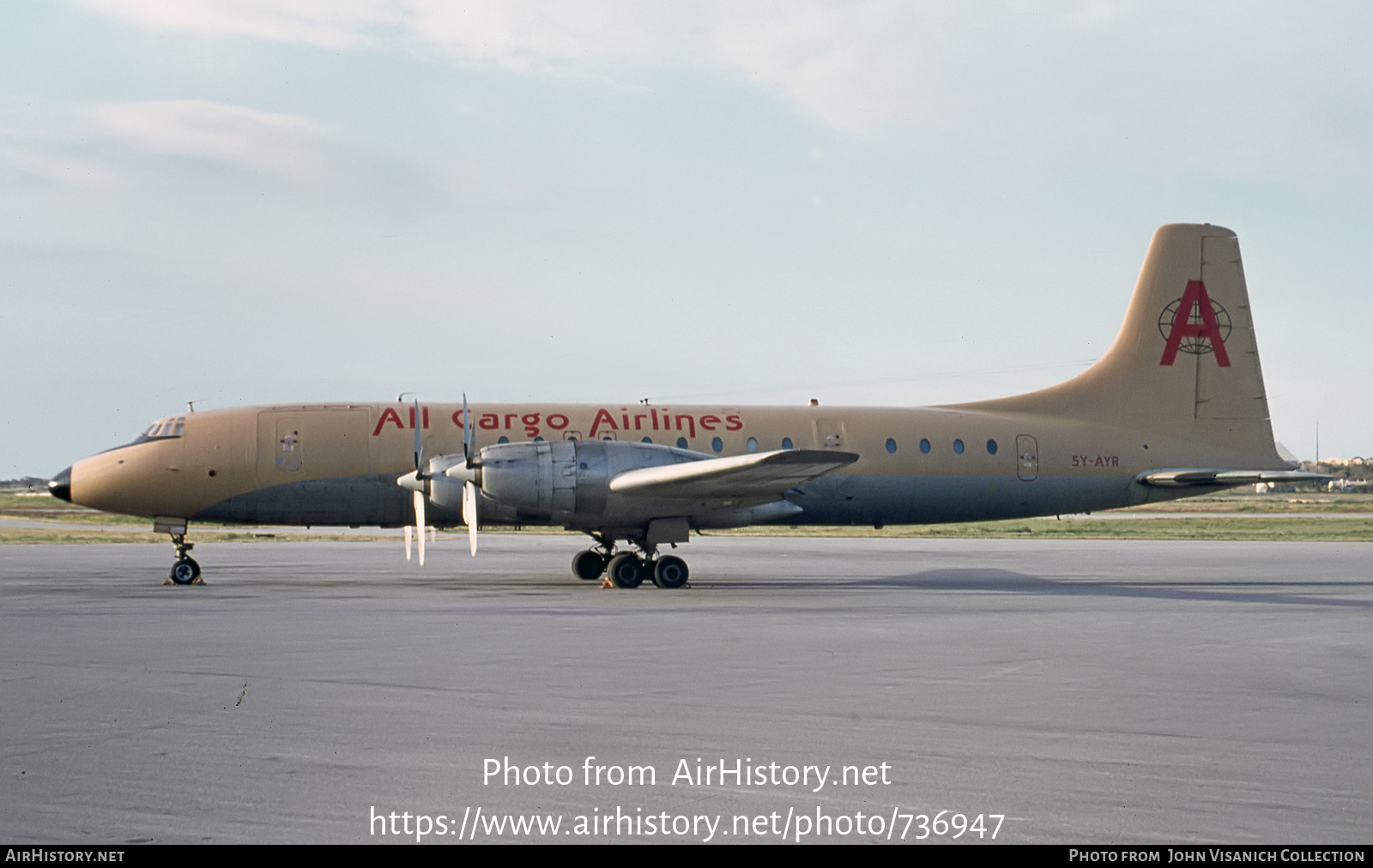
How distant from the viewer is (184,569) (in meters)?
22.6

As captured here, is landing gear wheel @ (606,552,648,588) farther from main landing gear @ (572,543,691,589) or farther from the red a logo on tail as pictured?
the red a logo on tail

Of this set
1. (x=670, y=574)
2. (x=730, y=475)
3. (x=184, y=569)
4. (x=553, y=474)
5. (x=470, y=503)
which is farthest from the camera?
(x=184, y=569)

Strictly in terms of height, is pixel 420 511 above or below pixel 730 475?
below

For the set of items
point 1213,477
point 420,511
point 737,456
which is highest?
point 737,456

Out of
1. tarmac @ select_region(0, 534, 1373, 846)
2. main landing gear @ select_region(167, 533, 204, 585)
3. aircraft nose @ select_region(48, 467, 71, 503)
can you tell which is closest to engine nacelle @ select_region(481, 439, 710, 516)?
tarmac @ select_region(0, 534, 1373, 846)

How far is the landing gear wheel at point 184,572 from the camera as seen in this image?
2245 centimetres

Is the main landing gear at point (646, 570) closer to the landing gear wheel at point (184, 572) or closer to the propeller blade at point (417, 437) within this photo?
the propeller blade at point (417, 437)

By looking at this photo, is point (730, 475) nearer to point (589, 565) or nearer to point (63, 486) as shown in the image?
point (589, 565)

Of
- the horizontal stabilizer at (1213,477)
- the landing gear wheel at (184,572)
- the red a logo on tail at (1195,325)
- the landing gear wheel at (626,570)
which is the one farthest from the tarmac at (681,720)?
the red a logo on tail at (1195,325)

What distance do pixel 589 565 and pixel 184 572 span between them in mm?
7863

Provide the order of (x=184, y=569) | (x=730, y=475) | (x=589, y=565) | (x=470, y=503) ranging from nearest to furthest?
(x=730, y=475)
(x=470, y=503)
(x=184, y=569)
(x=589, y=565)

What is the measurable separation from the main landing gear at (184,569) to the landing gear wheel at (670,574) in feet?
28.8

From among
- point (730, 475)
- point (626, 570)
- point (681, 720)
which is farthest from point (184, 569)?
point (681, 720)

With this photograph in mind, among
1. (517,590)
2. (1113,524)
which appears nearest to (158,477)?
(517,590)
